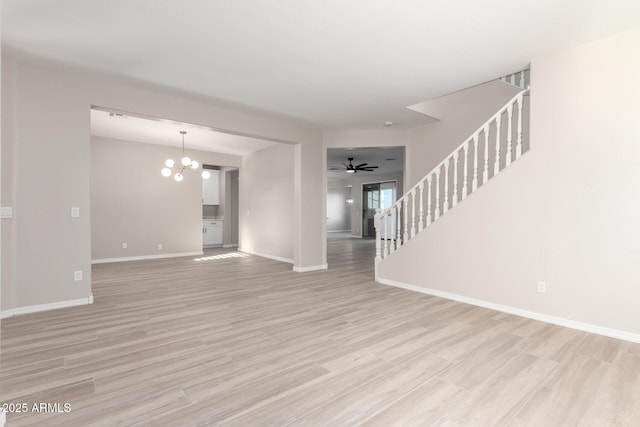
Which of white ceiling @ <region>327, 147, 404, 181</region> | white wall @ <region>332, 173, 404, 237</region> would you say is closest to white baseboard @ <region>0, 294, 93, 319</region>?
white ceiling @ <region>327, 147, 404, 181</region>

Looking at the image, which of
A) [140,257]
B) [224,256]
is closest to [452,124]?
[224,256]

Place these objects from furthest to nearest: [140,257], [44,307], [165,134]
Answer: [140,257]
[165,134]
[44,307]

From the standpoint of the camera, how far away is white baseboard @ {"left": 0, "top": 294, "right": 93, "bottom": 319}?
3.32m

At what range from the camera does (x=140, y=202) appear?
23.9 feet

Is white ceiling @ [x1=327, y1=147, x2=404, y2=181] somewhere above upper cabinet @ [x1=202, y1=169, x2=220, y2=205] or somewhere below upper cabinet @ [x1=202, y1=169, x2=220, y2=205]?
above

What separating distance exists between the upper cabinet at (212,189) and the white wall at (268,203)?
136cm

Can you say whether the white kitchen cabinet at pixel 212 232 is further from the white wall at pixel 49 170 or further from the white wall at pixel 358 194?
the white wall at pixel 358 194

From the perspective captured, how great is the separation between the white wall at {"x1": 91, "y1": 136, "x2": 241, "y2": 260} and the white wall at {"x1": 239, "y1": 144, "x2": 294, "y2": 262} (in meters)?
1.10

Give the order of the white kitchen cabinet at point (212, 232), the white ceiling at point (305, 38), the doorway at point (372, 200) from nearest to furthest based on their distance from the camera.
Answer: the white ceiling at point (305, 38) < the white kitchen cabinet at point (212, 232) < the doorway at point (372, 200)

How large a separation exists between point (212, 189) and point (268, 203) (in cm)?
290

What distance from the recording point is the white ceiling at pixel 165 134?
18.0ft

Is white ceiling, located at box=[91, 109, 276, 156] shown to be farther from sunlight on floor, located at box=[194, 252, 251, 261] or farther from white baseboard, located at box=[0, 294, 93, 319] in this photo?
white baseboard, located at box=[0, 294, 93, 319]

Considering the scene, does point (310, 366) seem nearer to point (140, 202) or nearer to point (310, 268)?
point (310, 268)

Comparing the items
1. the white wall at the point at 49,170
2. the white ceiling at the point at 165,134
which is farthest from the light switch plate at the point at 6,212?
the white ceiling at the point at 165,134
